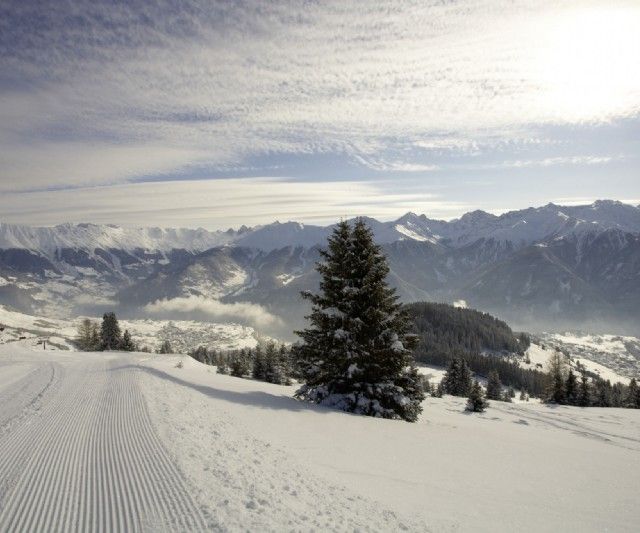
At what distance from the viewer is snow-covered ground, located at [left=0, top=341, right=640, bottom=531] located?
23.4ft

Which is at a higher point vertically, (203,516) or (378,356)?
(378,356)

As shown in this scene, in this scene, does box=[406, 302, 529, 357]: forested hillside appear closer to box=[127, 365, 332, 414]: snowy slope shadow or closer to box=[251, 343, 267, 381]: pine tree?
box=[251, 343, 267, 381]: pine tree

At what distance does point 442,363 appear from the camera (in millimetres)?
160375

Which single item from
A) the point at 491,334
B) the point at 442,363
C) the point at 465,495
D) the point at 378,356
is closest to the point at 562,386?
the point at 378,356

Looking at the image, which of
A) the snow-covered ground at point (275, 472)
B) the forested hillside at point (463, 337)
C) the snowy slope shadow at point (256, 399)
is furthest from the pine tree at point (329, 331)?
Answer: the forested hillside at point (463, 337)

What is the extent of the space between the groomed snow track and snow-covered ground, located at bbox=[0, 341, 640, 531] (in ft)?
0.10

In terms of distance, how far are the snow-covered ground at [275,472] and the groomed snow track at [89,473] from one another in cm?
3

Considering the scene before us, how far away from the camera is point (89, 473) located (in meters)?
8.44

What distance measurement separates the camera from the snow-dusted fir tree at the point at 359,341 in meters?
20.0

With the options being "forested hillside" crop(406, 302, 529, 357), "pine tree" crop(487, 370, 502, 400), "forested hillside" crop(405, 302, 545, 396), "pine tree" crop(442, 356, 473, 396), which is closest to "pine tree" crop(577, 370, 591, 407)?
"pine tree" crop(442, 356, 473, 396)

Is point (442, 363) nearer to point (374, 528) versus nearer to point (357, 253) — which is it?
point (357, 253)

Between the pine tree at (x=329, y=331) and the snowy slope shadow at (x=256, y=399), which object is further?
the pine tree at (x=329, y=331)

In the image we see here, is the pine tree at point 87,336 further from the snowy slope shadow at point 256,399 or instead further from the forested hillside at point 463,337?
the forested hillside at point 463,337

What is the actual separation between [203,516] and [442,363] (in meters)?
165
